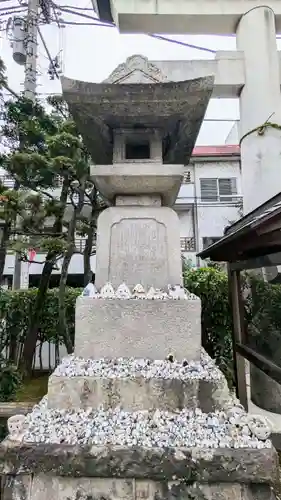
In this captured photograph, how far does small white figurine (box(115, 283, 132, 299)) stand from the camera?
2266 mm

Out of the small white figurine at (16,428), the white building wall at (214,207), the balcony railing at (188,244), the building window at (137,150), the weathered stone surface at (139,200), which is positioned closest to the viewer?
the small white figurine at (16,428)

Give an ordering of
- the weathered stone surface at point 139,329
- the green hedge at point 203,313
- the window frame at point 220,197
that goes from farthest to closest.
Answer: the window frame at point 220,197, the green hedge at point 203,313, the weathered stone surface at point 139,329

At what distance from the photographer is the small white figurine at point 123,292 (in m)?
2.27

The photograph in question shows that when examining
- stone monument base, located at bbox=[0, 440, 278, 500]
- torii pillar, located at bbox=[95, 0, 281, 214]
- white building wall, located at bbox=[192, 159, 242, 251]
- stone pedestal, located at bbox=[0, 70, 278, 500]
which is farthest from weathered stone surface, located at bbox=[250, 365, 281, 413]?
white building wall, located at bbox=[192, 159, 242, 251]

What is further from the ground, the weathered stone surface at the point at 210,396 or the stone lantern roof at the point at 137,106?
the stone lantern roof at the point at 137,106

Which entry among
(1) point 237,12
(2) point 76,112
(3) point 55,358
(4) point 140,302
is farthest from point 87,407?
(1) point 237,12

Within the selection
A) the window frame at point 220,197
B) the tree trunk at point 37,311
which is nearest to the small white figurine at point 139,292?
the tree trunk at point 37,311

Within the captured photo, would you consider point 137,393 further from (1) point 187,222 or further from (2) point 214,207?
(2) point 214,207

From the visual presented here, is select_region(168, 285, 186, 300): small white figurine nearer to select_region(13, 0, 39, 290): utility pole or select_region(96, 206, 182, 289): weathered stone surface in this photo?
select_region(96, 206, 182, 289): weathered stone surface

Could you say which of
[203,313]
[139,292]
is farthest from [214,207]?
[139,292]

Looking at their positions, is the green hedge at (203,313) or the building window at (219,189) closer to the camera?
the green hedge at (203,313)

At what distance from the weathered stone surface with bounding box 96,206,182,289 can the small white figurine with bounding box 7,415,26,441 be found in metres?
1.04

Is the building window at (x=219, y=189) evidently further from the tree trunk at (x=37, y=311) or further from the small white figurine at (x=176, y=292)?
the small white figurine at (x=176, y=292)

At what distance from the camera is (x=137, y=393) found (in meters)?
1.91
